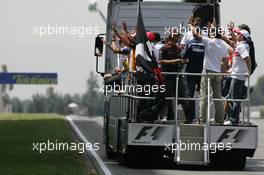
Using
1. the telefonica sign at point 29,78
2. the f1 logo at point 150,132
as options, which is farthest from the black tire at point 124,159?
the telefonica sign at point 29,78

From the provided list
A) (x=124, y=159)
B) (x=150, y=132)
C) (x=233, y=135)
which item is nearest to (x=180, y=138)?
(x=150, y=132)

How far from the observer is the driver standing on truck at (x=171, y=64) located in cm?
2033

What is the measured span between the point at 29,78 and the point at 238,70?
12567cm

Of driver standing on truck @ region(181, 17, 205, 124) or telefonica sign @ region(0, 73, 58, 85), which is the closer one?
driver standing on truck @ region(181, 17, 205, 124)

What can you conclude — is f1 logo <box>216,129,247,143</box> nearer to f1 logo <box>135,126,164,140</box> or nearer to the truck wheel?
f1 logo <box>135,126,164,140</box>

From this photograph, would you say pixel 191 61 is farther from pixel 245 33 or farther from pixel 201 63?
pixel 245 33

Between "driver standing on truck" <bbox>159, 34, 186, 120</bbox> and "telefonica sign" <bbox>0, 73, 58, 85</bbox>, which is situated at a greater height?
"driver standing on truck" <bbox>159, 34, 186, 120</bbox>

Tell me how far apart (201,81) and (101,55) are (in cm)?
425

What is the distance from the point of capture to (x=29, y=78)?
14550cm

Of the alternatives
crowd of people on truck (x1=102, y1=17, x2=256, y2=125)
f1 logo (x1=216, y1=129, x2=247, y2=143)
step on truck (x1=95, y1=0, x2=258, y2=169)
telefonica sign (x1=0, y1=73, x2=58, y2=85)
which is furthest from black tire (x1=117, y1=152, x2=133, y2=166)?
telefonica sign (x1=0, y1=73, x2=58, y2=85)

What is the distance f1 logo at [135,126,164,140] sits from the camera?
778 inches

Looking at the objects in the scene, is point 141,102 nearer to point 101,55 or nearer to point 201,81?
point 201,81

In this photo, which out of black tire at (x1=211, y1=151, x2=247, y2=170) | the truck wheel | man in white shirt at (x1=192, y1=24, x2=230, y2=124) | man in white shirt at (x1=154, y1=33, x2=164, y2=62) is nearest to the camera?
black tire at (x1=211, y1=151, x2=247, y2=170)

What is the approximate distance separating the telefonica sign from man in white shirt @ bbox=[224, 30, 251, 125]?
4870 inches
